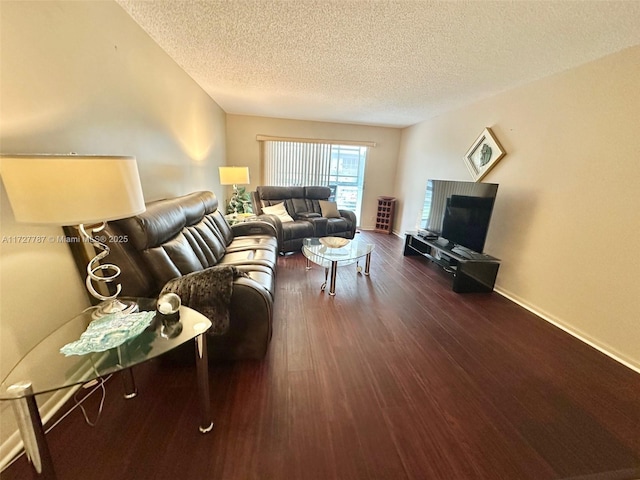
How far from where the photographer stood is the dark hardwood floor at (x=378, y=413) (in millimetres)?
1180

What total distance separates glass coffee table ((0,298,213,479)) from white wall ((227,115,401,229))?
4535mm

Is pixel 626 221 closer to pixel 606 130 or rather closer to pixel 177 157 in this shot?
pixel 606 130

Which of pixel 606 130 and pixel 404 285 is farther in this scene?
pixel 404 285

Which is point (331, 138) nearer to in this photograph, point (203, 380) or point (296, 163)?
point (296, 163)

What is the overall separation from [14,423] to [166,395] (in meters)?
0.60

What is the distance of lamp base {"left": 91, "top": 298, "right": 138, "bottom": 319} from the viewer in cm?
125

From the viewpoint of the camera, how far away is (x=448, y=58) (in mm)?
2287

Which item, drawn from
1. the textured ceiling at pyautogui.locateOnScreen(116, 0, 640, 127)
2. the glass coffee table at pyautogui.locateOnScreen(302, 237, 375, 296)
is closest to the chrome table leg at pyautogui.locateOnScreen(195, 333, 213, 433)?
the glass coffee table at pyautogui.locateOnScreen(302, 237, 375, 296)

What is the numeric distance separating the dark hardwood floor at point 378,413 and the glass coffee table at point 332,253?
76 centimetres

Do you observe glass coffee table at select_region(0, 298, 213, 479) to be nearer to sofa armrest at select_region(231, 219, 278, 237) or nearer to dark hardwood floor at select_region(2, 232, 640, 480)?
dark hardwood floor at select_region(2, 232, 640, 480)

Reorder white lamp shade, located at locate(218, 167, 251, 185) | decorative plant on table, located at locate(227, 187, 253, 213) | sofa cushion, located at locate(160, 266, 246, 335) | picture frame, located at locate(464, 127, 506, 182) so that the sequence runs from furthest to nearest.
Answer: decorative plant on table, located at locate(227, 187, 253, 213) → white lamp shade, located at locate(218, 167, 251, 185) → picture frame, located at locate(464, 127, 506, 182) → sofa cushion, located at locate(160, 266, 246, 335)

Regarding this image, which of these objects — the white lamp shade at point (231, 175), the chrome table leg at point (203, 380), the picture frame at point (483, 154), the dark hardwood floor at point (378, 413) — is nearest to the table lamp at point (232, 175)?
the white lamp shade at point (231, 175)

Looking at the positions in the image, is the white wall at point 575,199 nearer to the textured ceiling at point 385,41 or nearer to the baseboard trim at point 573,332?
the baseboard trim at point 573,332

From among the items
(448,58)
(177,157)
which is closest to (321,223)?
(177,157)
